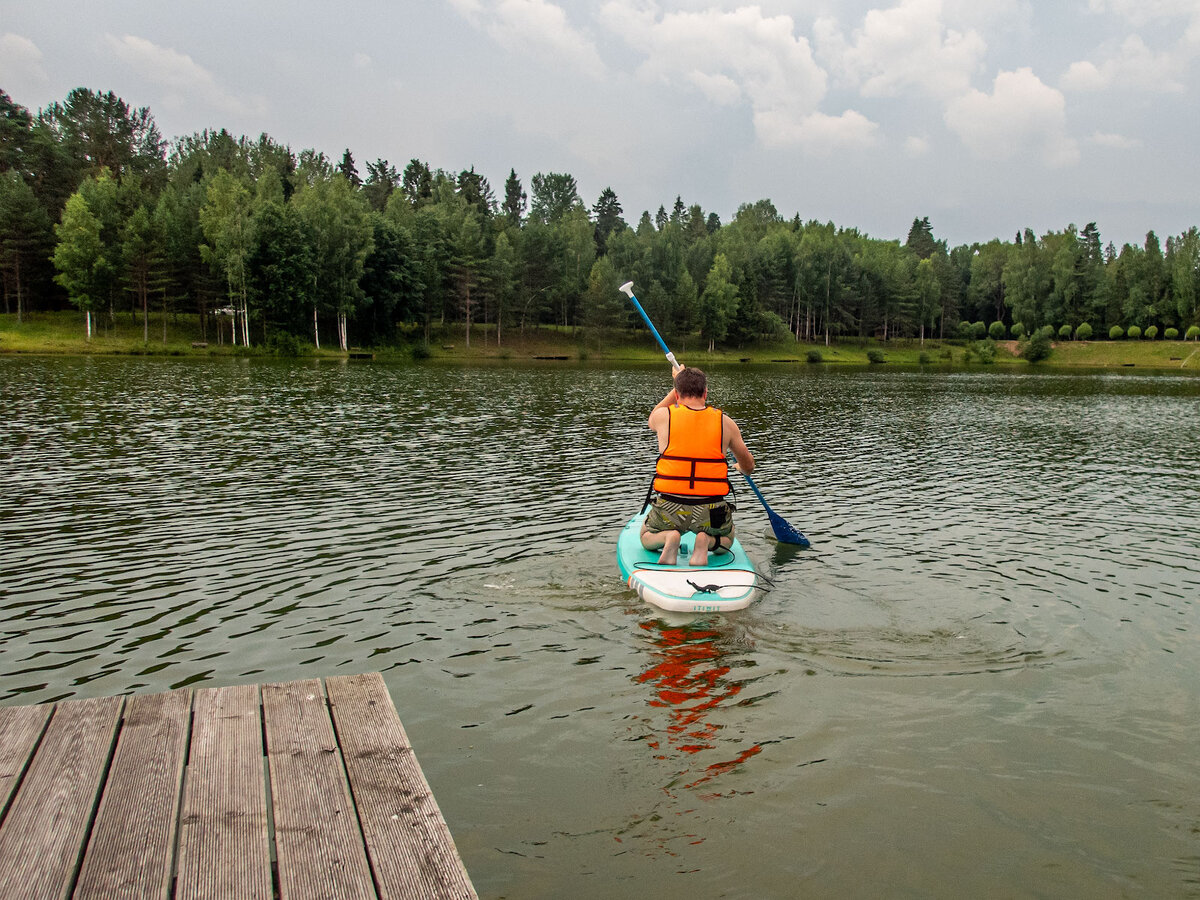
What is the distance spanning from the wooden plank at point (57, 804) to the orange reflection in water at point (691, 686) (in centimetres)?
405

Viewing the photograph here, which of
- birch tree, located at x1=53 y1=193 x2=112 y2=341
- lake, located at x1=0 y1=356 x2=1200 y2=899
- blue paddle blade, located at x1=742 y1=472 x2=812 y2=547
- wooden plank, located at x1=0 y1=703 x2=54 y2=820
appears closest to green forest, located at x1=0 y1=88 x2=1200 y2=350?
birch tree, located at x1=53 y1=193 x2=112 y2=341

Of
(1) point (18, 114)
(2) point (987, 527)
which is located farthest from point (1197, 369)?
(1) point (18, 114)

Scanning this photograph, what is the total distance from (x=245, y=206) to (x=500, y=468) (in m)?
65.9

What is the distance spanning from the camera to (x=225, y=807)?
4062mm

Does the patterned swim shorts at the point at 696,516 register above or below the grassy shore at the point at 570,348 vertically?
below

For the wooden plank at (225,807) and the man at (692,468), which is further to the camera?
the man at (692,468)

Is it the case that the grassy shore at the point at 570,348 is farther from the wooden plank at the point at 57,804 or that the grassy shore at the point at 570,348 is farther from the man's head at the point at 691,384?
the wooden plank at the point at 57,804

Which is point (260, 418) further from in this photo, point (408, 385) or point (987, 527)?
point (987, 527)

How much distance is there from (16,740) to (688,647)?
6.32 m

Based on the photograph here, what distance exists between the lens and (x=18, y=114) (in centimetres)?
9619

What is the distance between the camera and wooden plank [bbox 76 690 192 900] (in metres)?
3.48

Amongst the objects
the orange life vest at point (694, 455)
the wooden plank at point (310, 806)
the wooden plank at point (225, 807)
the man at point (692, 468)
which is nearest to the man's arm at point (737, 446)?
the man at point (692, 468)

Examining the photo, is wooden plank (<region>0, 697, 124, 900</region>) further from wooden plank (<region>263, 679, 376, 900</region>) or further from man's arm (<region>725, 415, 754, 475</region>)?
man's arm (<region>725, 415, 754, 475</region>)

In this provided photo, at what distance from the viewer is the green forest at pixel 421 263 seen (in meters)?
75.1
